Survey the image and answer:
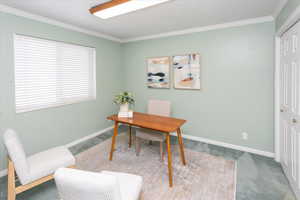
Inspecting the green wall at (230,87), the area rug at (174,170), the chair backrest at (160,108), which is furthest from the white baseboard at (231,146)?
the chair backrest at (160,108)

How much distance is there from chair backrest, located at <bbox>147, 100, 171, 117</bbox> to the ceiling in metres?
1.53

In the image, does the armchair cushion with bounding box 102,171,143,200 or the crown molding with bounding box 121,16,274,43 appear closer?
the armchair cushion with bounding box 102,171,143,200

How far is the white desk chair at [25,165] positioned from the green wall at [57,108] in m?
0.84

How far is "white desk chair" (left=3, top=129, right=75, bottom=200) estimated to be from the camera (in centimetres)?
166

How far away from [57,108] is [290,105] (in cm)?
369

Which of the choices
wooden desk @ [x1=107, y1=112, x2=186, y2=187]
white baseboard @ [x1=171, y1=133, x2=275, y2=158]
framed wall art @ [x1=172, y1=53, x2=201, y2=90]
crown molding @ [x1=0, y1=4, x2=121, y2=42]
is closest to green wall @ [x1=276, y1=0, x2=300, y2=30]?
framed wall art @ [x1=172, y1=53, x2=201, y2=90]

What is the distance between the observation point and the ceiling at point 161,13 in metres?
2.24

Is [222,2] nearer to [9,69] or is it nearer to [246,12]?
[246,12]

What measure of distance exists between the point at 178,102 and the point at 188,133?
743mm

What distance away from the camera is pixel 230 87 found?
3104 millimetres

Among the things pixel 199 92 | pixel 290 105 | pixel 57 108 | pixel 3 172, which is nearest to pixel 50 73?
pixel 57 108

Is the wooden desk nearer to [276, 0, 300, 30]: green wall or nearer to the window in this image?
the window

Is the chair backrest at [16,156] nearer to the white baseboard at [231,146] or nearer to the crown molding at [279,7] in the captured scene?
the white baseboard at [231,146]

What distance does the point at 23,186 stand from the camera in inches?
68.4
